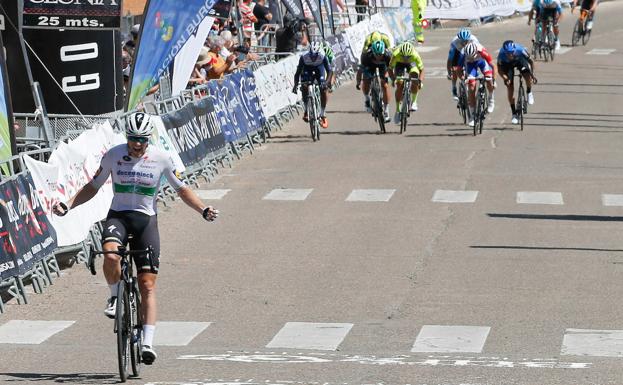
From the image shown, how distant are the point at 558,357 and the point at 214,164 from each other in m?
13.5

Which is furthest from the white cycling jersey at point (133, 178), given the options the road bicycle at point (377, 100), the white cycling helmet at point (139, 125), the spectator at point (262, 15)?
the spectator at point (262, 15)

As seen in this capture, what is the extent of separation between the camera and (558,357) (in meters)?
12.4

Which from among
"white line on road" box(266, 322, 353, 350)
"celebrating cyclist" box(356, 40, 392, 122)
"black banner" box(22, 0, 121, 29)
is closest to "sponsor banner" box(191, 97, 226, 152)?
"black banner" box(22, 0, 121, 29)

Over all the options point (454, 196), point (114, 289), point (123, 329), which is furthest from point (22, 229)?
point (454, 196)

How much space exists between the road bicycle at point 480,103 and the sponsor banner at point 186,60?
5.11 meters

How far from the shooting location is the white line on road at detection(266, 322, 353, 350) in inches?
512

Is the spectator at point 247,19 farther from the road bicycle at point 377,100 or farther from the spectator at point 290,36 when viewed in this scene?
the road bicycle at point 377,100

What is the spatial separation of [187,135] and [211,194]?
48.2 inches

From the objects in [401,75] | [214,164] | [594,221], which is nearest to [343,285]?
[594,221]

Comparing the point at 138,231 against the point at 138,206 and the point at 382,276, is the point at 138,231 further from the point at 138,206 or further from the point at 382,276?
the point at 382,276

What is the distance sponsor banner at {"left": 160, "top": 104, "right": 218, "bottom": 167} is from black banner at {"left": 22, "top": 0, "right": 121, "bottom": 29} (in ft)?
6.24

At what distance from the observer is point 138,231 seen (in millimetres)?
11945

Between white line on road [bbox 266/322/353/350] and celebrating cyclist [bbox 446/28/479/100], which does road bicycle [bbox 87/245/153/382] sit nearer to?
white line on road [bbox 266/322/353/350]

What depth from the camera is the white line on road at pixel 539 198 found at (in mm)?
21991
